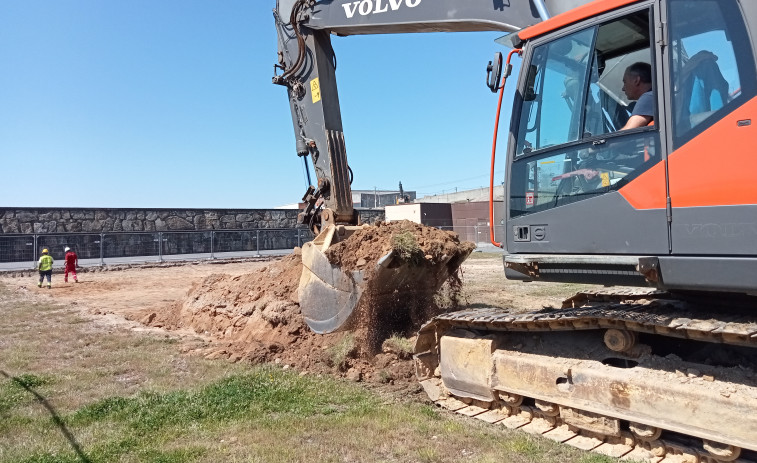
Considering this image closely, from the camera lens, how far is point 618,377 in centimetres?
402

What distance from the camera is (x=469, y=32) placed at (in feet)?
20.2

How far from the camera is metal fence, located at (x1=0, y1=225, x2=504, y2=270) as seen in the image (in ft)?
69.2

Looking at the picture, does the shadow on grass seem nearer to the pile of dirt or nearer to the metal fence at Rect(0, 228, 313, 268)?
the pile of dirt

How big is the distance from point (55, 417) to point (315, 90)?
481cm

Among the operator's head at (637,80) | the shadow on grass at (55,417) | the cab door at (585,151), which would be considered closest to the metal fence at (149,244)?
the shadow on grass at (55,417)

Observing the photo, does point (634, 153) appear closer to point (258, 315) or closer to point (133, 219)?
point (258, 315)

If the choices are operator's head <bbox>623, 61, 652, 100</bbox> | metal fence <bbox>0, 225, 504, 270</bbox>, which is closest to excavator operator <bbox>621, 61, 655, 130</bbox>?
operator's head <bbox>623, 61, 652, 100</bbox>

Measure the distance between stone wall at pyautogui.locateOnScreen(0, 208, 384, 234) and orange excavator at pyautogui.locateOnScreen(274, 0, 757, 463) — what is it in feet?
71.7

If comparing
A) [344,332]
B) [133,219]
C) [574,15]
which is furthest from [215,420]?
[133,219]

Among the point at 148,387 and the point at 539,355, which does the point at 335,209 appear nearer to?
the point at 148,387

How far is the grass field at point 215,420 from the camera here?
159 inches

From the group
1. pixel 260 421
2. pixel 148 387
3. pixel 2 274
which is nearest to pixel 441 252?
pixel 260 421

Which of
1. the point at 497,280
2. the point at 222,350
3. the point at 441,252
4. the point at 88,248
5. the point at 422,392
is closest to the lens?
the point at 422,392

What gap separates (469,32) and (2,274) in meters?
18.8
